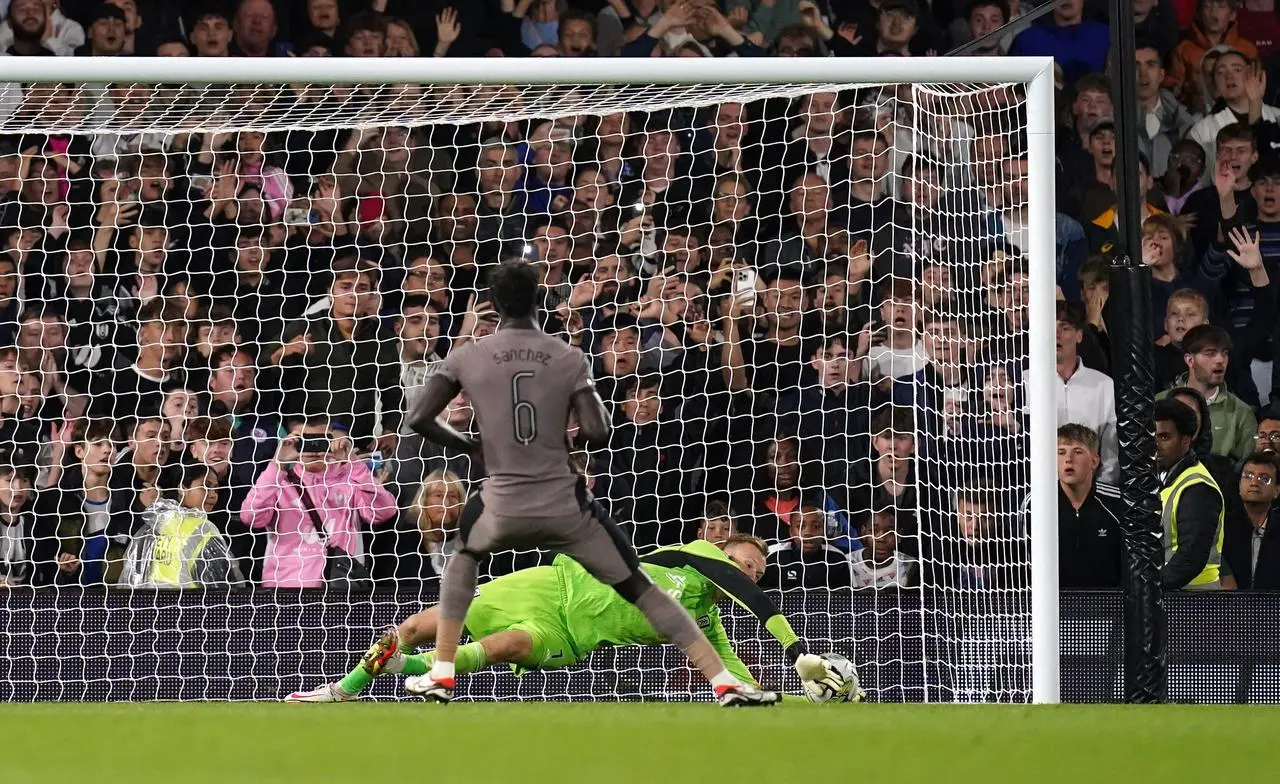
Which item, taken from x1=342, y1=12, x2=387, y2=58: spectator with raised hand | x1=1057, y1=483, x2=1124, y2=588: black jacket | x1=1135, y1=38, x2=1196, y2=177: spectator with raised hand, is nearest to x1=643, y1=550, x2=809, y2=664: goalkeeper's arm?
x1=1057, y1=483, x2=1124, y2=588: black jacket

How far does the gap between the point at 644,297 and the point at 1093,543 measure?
2426 mm

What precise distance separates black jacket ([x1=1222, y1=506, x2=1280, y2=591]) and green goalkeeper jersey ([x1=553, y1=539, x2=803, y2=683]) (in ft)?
7.75

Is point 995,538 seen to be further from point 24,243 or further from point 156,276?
point 24,243

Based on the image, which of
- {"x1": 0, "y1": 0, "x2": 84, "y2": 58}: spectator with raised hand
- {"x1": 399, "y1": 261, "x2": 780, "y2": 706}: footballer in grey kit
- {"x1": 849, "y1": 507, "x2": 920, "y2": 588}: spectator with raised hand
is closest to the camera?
{"x1": 399, "y1": 261, "x2": 780, "y2": 706}: footballer in grey kit

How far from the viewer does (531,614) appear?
6.75 meters

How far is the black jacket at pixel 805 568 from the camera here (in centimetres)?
762

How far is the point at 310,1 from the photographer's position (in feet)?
30.6

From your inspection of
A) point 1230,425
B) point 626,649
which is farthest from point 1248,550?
point 626,649

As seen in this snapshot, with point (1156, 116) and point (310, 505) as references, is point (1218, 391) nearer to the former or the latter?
point (1156, 116)

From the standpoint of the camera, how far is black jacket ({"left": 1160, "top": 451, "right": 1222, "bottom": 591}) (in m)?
7.01

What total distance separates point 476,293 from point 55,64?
8.39 feet

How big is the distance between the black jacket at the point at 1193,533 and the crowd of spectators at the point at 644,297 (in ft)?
1.26

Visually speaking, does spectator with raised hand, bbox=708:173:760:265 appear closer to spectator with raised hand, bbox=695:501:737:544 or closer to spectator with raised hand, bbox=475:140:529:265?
spectator with raised hand, bbox=475:140:529:265

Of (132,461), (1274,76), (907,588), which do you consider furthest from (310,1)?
(1274,76)
